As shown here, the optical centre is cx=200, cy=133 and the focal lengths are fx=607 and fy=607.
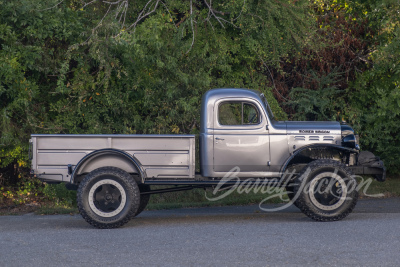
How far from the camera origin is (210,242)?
7824mm

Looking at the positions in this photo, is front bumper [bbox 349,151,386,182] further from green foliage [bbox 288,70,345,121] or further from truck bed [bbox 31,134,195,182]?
green foliage [bbox 288,70,345,121]

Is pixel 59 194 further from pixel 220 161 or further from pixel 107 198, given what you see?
pixel 220 161

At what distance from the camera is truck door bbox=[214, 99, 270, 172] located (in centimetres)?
983

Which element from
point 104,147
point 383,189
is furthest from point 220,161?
point 383,189

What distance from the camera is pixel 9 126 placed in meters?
14.3

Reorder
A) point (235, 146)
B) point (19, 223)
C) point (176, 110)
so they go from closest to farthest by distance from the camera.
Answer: point (235, 146) → point (19, 223) → point (176, 110)

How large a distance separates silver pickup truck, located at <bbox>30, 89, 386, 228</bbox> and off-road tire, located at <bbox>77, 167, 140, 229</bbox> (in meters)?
0.02

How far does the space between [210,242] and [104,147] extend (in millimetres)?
2626

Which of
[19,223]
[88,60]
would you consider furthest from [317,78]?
[19,223]

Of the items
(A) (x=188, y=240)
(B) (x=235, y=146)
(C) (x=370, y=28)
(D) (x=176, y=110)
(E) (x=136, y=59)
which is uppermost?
(C) (x=370, y=28)

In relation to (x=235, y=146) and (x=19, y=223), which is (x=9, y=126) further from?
(x=235, y=146)

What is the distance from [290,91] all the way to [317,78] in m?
0.80

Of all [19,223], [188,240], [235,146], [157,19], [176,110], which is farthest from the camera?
[176,110]

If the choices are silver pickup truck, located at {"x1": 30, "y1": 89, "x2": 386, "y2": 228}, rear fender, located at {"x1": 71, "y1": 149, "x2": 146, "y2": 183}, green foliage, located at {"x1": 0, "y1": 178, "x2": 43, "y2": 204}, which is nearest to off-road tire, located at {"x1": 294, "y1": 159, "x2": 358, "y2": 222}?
silver pickup truck, located at {"x1": 30, "y1": 89, "x2": 386, "y2": 228}
